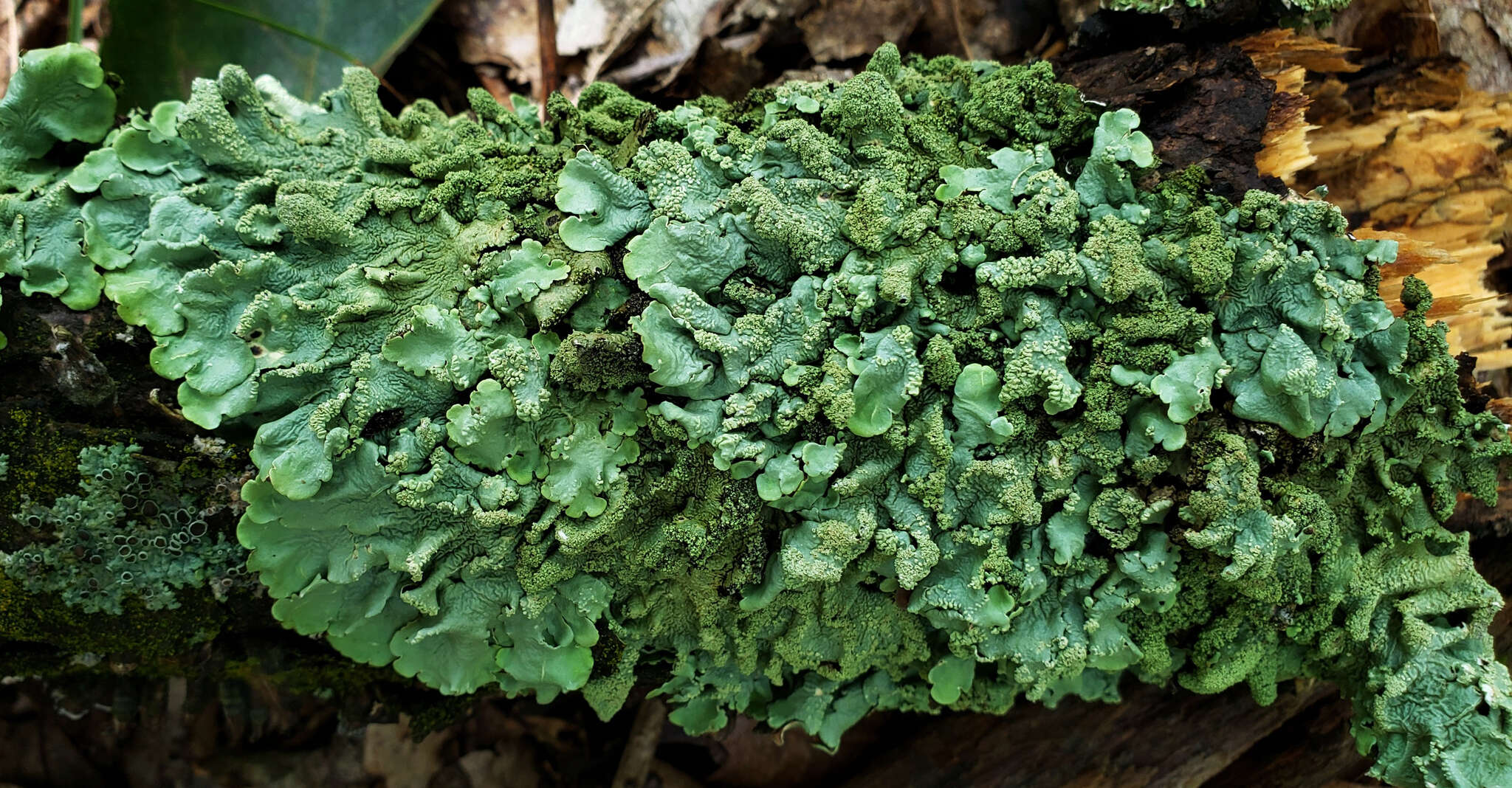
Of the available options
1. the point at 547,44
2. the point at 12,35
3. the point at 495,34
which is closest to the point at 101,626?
the point at 12,35

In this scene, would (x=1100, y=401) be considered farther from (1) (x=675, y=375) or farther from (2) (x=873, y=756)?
(2) (x=873, y=756)

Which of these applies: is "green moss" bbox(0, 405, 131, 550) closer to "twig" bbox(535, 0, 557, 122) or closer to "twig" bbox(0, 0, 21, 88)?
"twig" bbox(0, 0, 21, 88)

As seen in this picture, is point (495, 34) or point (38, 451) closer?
point (38, 451)

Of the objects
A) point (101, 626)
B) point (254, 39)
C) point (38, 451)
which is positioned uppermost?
point (254, 39)

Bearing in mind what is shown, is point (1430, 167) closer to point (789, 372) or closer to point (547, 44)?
point (789, 372)

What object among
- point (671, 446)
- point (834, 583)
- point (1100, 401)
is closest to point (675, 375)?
point (671, 446)

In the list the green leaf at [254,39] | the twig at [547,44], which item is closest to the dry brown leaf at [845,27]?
the twig at [547,44]
